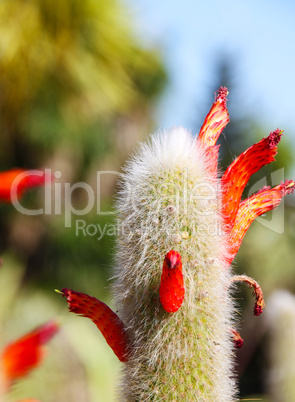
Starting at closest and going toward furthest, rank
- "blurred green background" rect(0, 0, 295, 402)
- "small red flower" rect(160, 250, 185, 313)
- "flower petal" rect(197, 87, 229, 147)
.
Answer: "small red flower" rect(160, 250, 185, 313)
"flower petal" rect(197, 87, 229, 147)
"blurred green background" rect(0, 0, 295, 402)

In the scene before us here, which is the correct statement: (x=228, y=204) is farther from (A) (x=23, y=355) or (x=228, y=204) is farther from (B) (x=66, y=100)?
(B) (x=66, y=100)

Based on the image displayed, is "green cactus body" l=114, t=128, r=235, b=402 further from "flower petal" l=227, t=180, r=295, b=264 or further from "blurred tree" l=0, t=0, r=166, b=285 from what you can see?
"blurred tree" l=0, t=0, r=166, b=285

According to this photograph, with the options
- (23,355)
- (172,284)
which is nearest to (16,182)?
(23,355)

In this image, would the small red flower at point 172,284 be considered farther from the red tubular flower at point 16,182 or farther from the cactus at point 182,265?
the red tubular flower at point 16,182

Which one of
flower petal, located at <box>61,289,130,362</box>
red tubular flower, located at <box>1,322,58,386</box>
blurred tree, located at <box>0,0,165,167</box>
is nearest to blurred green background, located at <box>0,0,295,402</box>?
blurred tree, located at <box>0,0,165,167</box>

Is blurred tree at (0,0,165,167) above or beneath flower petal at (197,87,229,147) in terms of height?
above

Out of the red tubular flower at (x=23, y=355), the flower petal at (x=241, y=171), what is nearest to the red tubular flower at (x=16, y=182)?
the red tubular flower at (x=23, y=355)

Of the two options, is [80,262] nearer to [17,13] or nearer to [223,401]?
[17,13]
